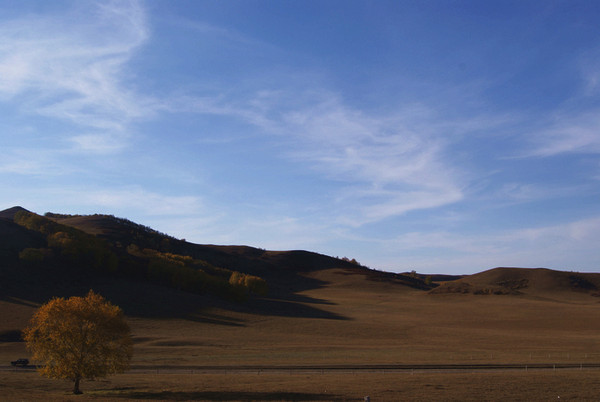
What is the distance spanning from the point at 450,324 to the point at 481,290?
6349cm

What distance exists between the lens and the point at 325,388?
32.1 metres

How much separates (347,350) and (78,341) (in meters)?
30.6

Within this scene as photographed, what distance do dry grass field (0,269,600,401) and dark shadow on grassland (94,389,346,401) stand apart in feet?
0.30

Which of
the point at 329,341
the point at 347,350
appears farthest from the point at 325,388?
the point at 329,341

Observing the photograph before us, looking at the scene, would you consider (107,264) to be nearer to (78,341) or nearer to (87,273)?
(87,273)

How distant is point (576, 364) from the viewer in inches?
1785

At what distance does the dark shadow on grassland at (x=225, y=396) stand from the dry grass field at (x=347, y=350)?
9 cm

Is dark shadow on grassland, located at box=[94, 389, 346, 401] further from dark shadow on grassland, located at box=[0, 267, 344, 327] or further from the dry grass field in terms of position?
dark shadow on grassland, located at box=[0, 267, 344, 327]

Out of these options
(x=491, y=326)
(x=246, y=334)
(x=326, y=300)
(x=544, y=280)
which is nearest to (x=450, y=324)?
(x=491, y=326)

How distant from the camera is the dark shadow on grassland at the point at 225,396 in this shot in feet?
96.6

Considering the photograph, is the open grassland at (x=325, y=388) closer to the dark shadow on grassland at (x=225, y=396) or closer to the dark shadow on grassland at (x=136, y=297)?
the dark shadow on grassland at (x=225, y=396)

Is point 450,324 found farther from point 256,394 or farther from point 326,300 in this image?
point 256,394

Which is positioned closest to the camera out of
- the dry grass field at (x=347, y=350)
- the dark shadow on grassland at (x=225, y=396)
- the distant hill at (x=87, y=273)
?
the dark shadow on grassland at (x=225, y=396)

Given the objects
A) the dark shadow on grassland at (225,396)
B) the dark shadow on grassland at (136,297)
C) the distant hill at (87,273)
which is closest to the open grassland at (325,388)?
the dark shadow on grassland at (225,396)
